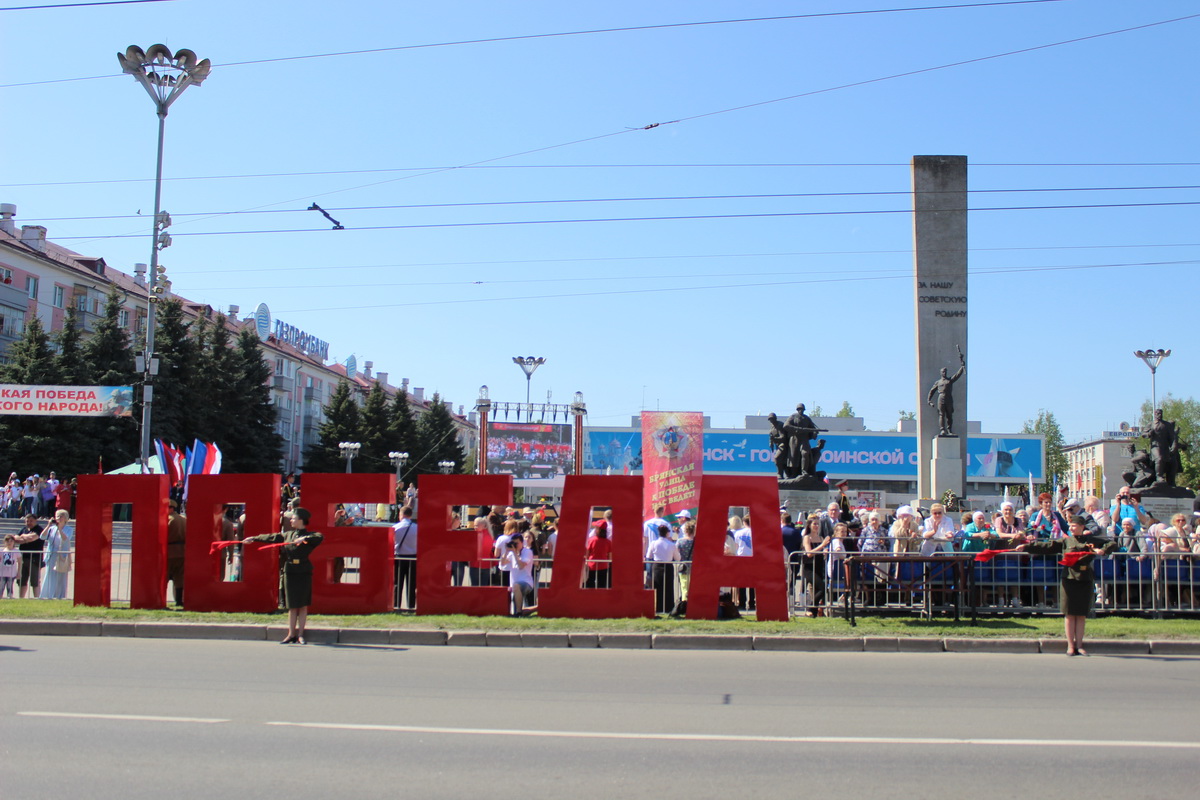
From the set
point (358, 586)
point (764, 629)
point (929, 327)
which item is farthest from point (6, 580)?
point (929, 327)

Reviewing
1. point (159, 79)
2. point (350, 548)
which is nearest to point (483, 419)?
point (159, 79)

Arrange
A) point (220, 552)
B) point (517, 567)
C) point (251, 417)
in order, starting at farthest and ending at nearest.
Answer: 1. point (251, 417)
2. point (220, 552)
3. point (517, 567)

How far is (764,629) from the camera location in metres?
12.9

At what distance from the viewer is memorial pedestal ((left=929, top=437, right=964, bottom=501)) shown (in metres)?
29.4

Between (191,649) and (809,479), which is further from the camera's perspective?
(809,479)

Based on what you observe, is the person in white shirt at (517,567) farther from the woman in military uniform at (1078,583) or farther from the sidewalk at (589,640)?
the woman in military uniform at (1078,583)

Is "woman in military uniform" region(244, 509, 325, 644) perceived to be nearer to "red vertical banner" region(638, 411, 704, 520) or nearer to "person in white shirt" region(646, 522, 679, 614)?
"person in white shirt" region(646, 522, 679, 614)

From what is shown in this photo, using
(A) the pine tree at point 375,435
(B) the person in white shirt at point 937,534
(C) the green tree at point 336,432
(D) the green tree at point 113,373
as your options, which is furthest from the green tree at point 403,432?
(B) the person in white shirt at point 937,534

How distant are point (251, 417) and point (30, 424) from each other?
18.1 meters

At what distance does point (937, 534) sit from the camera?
1540 cm

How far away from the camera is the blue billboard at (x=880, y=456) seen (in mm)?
68875

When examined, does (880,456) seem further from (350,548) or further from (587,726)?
(587,726)

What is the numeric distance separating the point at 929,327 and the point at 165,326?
133 feet

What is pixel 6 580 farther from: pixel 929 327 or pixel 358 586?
pixel 929 327
